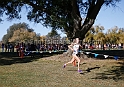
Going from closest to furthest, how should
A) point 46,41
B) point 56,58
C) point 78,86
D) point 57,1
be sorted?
point 78,86
point 56,58
point 57,1
point 46,41

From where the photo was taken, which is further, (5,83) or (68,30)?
(68,30)

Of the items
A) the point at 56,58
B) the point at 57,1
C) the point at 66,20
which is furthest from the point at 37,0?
the point at 56,58

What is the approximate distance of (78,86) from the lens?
940cm

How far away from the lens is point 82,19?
22.0 meters

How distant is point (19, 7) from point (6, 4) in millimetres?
1168

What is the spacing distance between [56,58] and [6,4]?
685 centimetres

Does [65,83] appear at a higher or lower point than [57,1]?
lower

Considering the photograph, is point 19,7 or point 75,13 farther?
point 19,7

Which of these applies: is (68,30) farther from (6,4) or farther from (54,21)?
(6,4)

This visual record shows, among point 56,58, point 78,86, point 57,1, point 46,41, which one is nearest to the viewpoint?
point 78,86

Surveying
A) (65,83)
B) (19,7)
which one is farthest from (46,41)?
(65,83)

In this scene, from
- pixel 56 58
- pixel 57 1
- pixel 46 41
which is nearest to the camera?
pixel 56 58

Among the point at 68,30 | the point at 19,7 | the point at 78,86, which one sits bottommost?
the point at 78,86

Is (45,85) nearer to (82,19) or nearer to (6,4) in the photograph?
(82,19)
